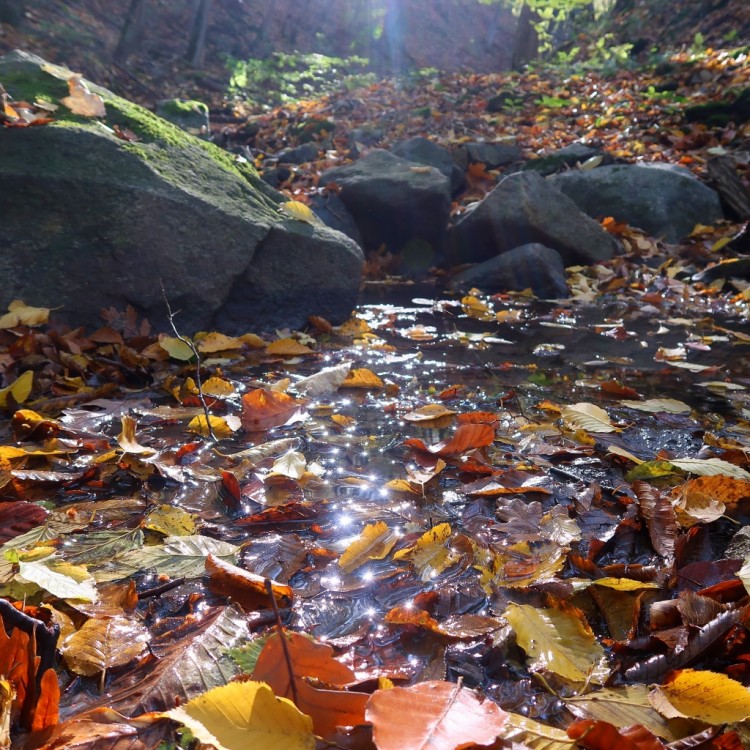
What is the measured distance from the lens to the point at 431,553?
4.59ft

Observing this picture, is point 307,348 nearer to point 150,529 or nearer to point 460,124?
point 150,529

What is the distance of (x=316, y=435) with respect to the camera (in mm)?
2174

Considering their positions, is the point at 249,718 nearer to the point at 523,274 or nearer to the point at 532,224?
the point at 523,274

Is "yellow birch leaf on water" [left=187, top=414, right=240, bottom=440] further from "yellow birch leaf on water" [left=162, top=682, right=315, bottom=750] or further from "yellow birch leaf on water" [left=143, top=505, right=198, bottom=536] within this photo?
"yellow birch leaf on water" [left=162, top=682, right=315, bottom=750]

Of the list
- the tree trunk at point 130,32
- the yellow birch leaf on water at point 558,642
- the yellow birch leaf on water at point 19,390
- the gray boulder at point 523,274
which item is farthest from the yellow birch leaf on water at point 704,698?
the tree trunk at point 130,32

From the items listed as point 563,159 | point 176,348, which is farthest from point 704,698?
point 563,159

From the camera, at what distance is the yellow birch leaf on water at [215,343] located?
3.14 metres

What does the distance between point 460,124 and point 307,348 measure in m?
8.21

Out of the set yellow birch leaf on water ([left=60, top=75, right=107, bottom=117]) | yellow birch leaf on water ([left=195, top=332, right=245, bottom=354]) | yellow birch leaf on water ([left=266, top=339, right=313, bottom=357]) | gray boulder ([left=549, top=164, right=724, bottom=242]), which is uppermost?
gray boulder ([left=549, top=164, right=724, bottom=242])

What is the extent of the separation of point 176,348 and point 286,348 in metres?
0.64

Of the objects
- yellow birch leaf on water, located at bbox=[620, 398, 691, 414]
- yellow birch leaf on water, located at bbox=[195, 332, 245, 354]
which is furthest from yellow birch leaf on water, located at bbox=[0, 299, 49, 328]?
yellow birch leaf on water, located at bbox=[620, 398, 691, 414]

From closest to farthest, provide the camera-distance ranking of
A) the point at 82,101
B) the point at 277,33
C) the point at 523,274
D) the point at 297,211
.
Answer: the point at 82,101
the point at 297,211
the point at 523,274
the point at 277,33

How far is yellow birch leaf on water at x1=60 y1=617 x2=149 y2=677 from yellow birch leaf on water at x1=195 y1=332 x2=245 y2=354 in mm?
2117

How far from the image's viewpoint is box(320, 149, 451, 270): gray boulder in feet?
20.6
